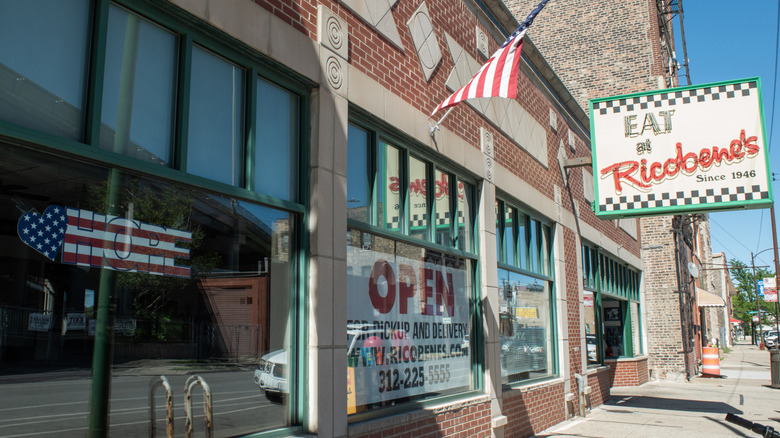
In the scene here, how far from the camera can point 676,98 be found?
11.7 m

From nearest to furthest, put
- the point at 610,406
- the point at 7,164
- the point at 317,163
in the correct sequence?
the point at 7,164 < the point at 317,163 < the point at 610,406

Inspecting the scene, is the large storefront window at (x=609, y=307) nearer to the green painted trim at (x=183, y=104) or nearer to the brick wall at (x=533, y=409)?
the brick wall at (x=533, y=409)

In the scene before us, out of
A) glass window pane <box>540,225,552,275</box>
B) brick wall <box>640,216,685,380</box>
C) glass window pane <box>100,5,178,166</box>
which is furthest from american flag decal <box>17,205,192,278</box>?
brick wall <box>640,216,685,380</box>

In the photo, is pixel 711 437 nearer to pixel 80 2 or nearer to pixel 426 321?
pixel 426 321

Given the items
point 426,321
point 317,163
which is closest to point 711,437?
point 426,321

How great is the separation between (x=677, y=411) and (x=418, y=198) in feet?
31.3

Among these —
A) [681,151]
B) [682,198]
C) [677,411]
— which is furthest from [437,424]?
[677,411]

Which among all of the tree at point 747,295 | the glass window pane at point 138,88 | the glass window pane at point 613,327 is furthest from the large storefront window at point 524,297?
→ the tree at point 747,295

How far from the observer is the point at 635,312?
70.7 ft

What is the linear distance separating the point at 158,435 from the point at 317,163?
2.72 meters

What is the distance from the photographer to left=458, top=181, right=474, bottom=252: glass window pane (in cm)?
913

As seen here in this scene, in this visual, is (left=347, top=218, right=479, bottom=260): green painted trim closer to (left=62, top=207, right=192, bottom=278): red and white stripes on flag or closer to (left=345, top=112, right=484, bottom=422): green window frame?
(left=345, top=112, right=484, bottom=422): green window frame

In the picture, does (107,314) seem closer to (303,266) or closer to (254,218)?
(254,218)

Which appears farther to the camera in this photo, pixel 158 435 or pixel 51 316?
pixel 158 435
